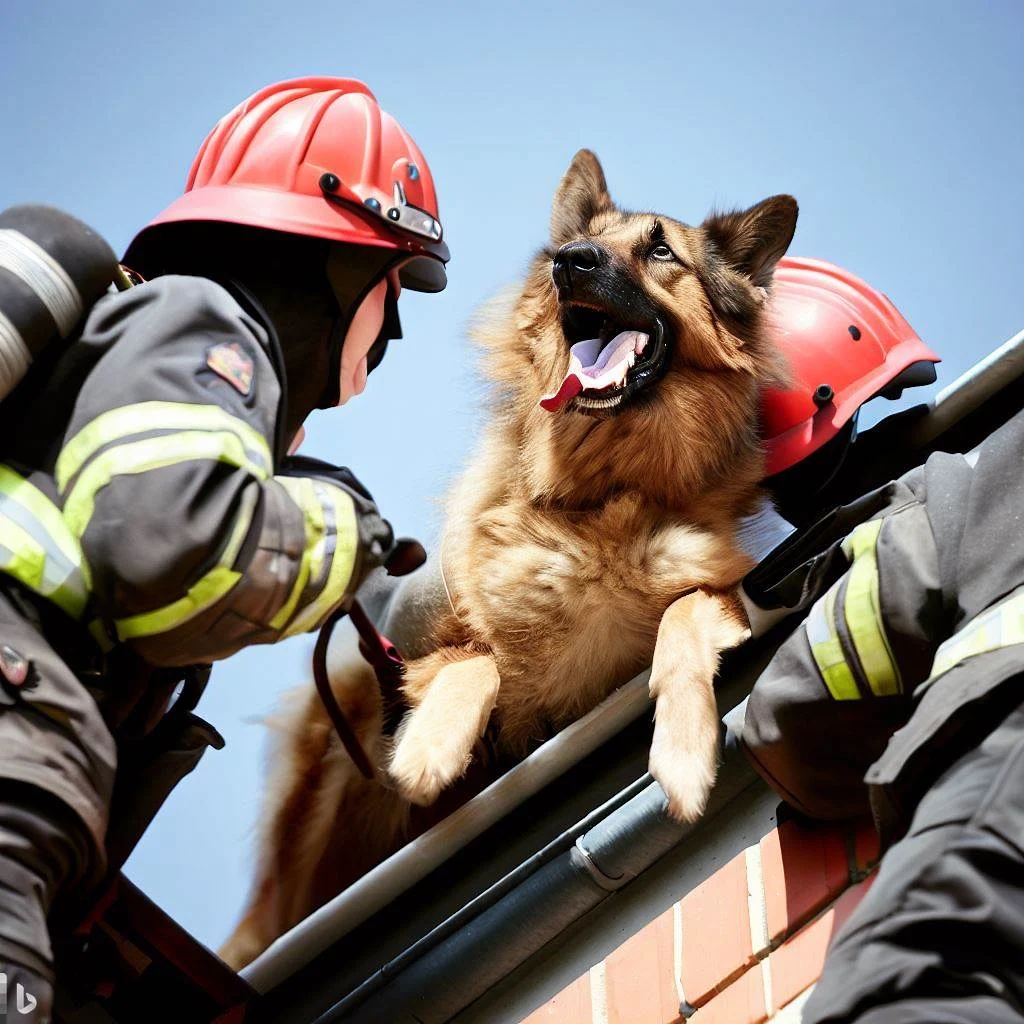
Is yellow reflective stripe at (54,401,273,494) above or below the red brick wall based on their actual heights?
above

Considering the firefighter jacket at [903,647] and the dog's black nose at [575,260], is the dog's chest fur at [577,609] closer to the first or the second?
the dog's black nose at [575,260]

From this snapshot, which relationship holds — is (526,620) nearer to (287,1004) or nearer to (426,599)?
(426,599)

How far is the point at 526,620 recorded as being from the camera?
3154 millimetres

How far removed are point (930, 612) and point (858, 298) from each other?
223 centimetres

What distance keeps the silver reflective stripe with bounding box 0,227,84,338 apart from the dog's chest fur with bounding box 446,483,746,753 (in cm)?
155

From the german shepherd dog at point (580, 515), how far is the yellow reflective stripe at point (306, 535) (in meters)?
0.95

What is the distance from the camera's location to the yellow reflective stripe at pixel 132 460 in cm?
178

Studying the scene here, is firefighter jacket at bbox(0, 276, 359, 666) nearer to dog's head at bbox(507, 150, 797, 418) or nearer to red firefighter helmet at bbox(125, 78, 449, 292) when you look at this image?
red firefighter helmet at bbox(125, 78, 449, 292)

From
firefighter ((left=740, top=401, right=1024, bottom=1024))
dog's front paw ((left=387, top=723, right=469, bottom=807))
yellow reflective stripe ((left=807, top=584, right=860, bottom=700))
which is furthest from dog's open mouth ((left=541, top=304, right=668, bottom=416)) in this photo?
yellow reflective stripe ((left=807, top=584, right=860, bottom=700))

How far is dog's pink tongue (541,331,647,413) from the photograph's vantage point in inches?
126

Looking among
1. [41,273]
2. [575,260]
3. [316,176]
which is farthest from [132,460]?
[575,260]

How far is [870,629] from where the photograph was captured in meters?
1.74

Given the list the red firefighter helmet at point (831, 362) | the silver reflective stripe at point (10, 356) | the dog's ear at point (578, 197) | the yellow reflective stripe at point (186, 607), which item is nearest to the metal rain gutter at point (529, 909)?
the yellow reflective stripe at point (186, 607)

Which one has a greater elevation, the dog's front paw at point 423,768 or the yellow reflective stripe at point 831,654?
the yellow reflective stripe at point 831,654
